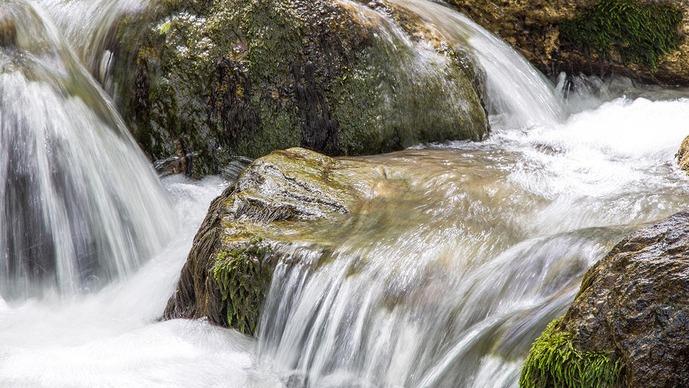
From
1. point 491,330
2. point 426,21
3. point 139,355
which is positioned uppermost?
point 426,21

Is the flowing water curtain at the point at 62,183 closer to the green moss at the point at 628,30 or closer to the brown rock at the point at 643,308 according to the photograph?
the brown rock at the point at 643,308

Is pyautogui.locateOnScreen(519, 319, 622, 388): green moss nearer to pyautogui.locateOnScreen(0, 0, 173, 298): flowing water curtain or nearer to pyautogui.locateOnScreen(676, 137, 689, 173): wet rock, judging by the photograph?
pyautogui.locateOnScreen(676, 137, 689, 173): wet rock

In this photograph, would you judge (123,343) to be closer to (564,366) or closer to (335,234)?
(335,234)

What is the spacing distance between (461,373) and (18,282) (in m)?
3.20

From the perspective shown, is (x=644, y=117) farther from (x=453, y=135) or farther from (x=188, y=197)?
(x=188, y=197)

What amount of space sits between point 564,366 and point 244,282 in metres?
2.06

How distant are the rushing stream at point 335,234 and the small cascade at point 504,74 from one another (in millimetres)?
27

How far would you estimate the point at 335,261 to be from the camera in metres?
4.32

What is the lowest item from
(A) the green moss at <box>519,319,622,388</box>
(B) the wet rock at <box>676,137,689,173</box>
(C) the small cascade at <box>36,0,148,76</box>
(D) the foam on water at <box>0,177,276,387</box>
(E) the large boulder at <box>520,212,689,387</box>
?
(D) the foam on water at <box>0,177,276,387</box>

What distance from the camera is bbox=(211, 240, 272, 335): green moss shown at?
4.44m

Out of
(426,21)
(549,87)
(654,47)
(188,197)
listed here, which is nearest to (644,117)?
(549,87)

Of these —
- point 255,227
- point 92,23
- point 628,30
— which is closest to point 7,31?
point 92,23

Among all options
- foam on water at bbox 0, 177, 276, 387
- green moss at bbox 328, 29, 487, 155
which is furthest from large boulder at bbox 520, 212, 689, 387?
green moss at bbox 328, 29, 487, 155

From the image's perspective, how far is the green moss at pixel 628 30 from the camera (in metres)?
8.67
